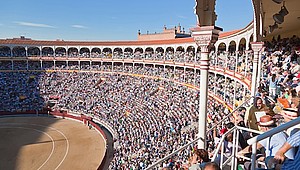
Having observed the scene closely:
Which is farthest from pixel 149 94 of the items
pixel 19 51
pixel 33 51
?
pixel 19 51

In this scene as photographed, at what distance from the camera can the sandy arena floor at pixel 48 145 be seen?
1720 centimetres

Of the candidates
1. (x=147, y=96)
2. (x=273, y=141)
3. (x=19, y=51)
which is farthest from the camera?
(x=19, y=51)

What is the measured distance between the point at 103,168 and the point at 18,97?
23.5 m

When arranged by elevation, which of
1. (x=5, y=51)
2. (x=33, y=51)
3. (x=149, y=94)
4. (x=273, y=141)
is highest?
(x=33, y=51)

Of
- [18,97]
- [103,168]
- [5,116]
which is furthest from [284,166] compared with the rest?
[18,97]

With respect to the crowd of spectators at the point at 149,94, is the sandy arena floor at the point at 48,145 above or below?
below

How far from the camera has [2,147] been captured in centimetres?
2019

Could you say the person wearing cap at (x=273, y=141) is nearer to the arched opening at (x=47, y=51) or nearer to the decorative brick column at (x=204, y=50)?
the decorative brick column at (x=204, y=50)

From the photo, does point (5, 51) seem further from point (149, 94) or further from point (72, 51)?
point (149, 94)

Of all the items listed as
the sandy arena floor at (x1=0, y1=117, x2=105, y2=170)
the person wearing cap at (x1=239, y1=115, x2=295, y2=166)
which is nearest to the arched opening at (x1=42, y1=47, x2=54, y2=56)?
the sandy arena floor at (x1=0, y1=117, x2=105, y2=170)

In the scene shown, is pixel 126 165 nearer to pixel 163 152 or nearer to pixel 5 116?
pixel 163 152

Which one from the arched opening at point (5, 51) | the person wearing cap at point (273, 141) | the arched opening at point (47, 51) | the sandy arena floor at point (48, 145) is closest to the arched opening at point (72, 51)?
the arched opening at point (47, 51)

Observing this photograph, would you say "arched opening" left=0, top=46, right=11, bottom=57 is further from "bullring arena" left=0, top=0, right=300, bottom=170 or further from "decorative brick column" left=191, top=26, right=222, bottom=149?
"decorative brick column" left=191, top=26, right=222, bottom=149

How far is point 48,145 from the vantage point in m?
20.5
